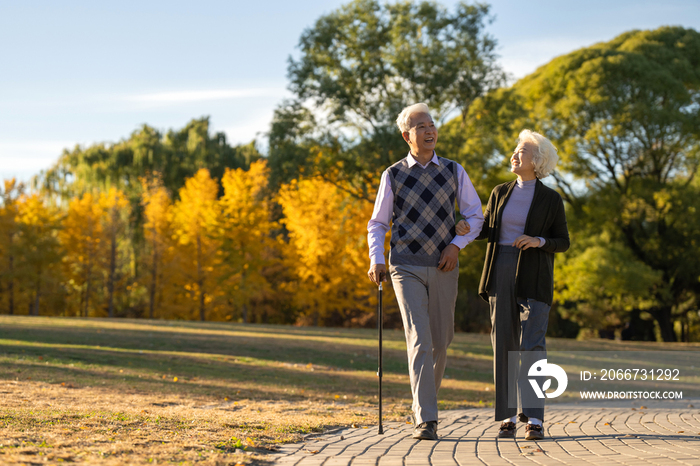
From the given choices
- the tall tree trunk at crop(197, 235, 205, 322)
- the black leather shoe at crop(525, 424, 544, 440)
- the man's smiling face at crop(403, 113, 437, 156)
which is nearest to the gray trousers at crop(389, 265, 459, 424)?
the black leather shoe at crop(525, 424, 544, 440)

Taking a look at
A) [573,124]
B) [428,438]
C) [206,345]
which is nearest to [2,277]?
[206,345]

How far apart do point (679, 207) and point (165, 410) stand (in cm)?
2717

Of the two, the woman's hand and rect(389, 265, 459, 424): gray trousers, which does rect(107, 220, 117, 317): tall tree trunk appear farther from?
the woman's hand

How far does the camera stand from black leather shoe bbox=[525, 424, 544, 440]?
4794 mm

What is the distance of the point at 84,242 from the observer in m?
39.5

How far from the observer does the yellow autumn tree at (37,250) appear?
115 ft

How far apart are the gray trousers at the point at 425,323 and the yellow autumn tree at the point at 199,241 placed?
30157 mm

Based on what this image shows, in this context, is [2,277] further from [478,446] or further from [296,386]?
[478,446]

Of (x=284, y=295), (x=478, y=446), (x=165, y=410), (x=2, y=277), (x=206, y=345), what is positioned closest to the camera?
(x=478, y=446)

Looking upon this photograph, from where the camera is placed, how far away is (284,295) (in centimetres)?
3775

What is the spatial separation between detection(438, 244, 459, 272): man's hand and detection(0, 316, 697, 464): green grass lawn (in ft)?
5.56

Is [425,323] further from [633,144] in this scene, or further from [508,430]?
[633,144]

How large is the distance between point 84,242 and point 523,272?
38.6 meters

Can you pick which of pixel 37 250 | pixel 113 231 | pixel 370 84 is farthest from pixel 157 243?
pixel 370 84
